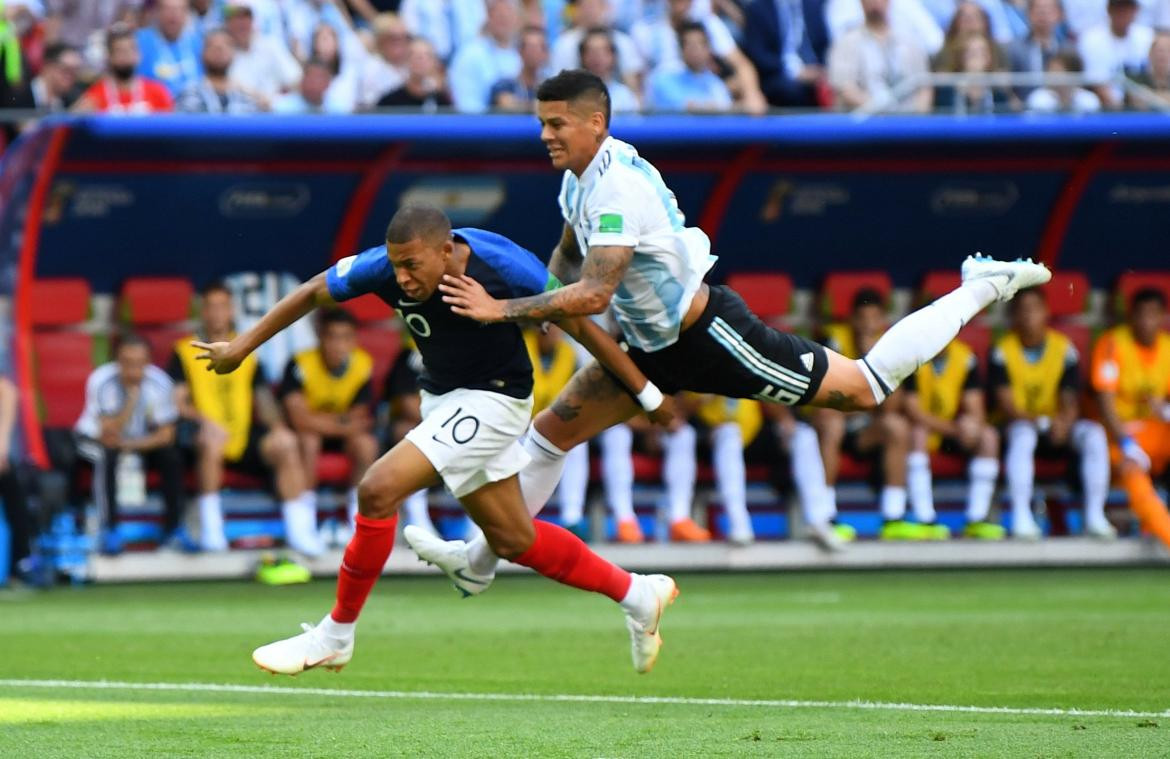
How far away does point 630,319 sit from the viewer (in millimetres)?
7906

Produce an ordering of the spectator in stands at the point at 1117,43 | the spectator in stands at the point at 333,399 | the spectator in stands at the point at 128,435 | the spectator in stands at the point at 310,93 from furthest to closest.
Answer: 1. the spectator in stands at the point at 1117,43
2. the spectator in stands at the point at 310,93
3. the spectator in stands at the point at 333,399
4. the spectator in stands at the point at 128,435

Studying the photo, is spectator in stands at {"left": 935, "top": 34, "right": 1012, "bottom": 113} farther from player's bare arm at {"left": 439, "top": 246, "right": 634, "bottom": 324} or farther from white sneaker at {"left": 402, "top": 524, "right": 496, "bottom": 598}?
player's bare arm at {"left": 439, "top": 246, "right": 634, "bottom": 324}

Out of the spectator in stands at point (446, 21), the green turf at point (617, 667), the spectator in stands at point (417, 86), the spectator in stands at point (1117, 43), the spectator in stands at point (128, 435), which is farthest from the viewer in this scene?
the spectator in stands at point (1117, 43)

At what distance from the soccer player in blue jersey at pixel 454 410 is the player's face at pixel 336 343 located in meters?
6.14

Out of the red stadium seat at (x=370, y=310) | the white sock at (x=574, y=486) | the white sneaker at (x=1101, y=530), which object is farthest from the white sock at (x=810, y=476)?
the red stadium seat at (x=370, y=310)

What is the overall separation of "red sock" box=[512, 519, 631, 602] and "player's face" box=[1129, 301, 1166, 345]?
26.3 feet

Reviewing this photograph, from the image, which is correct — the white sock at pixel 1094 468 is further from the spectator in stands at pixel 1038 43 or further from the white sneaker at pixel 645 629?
the white sneaker at pixel 645 629

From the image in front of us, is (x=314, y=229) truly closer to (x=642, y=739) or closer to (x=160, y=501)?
(x=160, y=501)

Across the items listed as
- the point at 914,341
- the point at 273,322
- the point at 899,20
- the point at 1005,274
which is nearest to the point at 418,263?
the point at 273,322

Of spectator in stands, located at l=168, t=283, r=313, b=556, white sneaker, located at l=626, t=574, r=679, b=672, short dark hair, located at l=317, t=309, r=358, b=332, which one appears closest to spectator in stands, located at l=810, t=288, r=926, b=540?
short dark hair, located at l=317, t=309, r=358, b=332

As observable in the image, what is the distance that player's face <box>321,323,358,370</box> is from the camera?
46.5 ft

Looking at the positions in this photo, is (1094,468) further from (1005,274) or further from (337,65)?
(1005,274)

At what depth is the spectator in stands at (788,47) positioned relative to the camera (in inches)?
620

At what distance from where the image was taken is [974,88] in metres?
15.2
